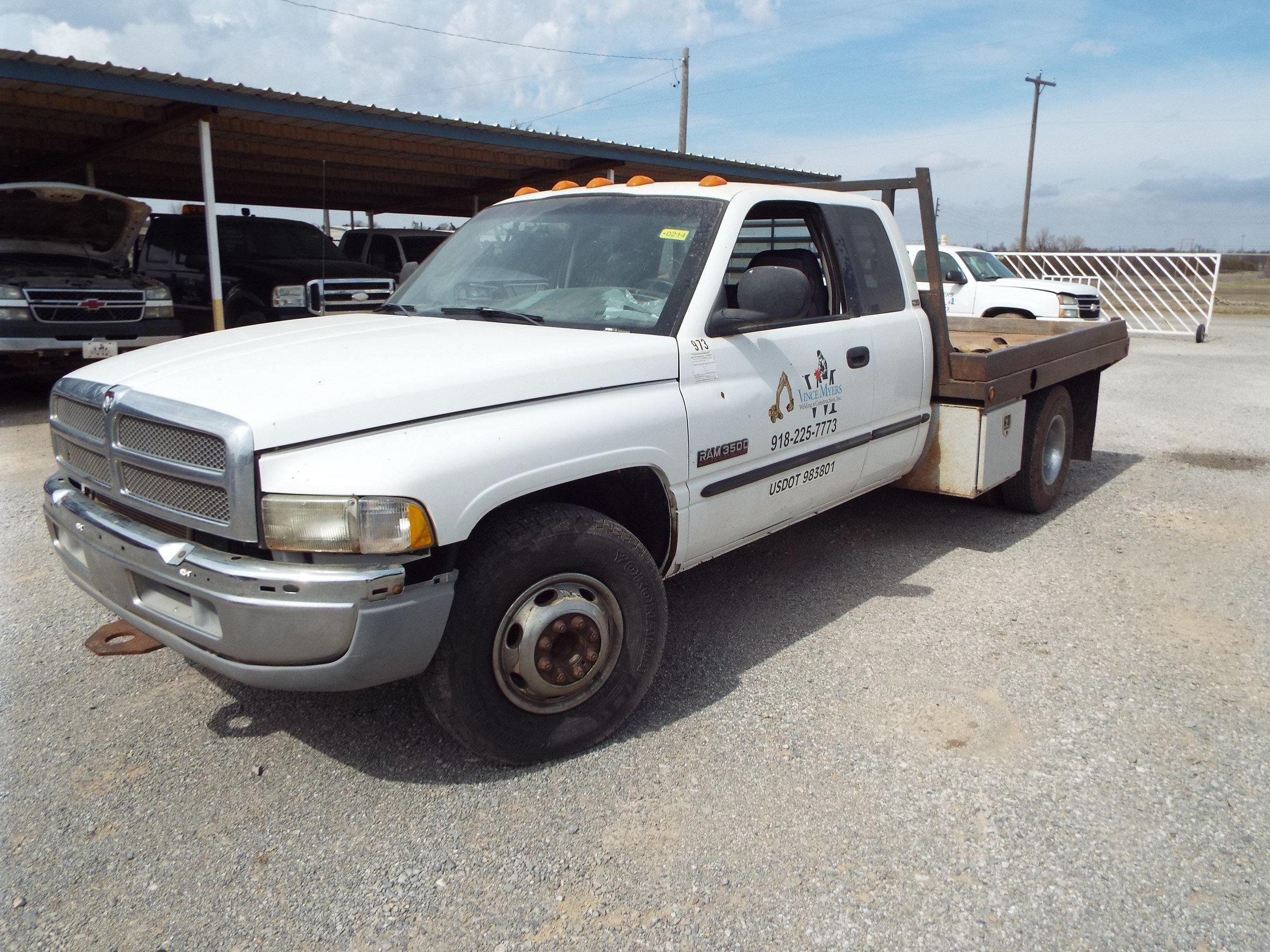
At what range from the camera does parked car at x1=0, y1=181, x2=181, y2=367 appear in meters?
8.70

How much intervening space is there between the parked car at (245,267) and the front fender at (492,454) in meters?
8.34

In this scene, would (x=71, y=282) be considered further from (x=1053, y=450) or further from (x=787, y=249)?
(x=1053, y=450)

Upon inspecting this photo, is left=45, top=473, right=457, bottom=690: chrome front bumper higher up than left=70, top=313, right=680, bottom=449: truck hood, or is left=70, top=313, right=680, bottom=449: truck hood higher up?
left=70, top=313, right=680, bottom=449: truck hood

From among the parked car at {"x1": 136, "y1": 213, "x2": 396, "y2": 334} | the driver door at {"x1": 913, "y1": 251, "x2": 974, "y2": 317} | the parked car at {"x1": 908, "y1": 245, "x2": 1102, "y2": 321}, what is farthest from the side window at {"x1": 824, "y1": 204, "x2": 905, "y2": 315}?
the driver door at {"x1": 913, "y1": 251, "x2": 974, "y2": 317}

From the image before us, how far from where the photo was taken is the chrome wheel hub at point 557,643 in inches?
116

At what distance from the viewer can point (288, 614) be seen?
8.38 ft

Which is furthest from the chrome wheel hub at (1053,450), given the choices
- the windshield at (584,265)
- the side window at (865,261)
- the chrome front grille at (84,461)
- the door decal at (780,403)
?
the chrome front grille at (84,461)

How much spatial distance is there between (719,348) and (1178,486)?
5.04 m

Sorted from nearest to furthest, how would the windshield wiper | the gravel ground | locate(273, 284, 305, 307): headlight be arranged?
the gravel ground, the windshield wiper, locate(273, 284, 305, 307): headlight

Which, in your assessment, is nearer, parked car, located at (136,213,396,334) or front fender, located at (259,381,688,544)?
front fender, located at (259,381,688,544)

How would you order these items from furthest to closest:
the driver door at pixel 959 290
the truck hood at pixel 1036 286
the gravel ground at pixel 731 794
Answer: the driver door at pixel 959 290
the truck hood at pixel 1036 286
the gravel ground at pixel 731 794

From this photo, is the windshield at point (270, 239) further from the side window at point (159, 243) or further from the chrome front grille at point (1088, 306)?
the chrome front grille at point (1088, 306)

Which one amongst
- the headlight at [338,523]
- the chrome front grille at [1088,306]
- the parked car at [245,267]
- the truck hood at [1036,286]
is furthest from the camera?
the chrome front grille at [1088,306]

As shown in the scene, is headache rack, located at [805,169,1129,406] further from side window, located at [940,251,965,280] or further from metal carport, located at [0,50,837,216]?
side window, located at [940,251,965,280]
